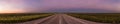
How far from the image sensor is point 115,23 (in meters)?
26.6
